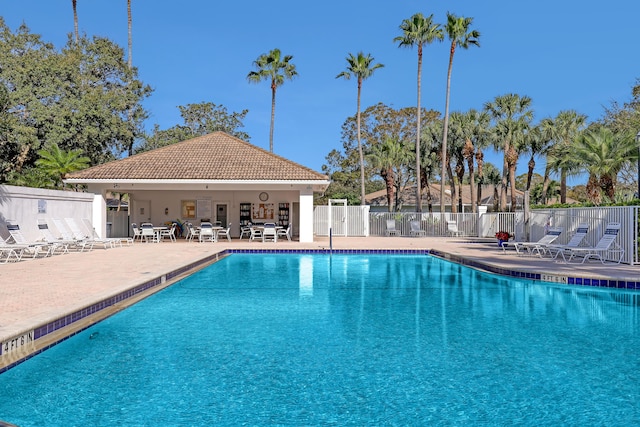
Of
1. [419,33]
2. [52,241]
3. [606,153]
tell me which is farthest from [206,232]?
[419,33]

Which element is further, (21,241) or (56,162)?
(56,162)

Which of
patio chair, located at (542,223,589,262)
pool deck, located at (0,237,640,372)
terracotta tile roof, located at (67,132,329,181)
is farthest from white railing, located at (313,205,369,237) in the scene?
patio chair, located at (542,223,589,262)

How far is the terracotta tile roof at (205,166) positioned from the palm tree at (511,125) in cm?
1819

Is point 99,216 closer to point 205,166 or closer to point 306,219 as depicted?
point 205,166

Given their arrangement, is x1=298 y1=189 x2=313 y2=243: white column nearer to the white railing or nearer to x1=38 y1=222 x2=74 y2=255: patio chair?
the white railing

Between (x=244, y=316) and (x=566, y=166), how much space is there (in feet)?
78.7

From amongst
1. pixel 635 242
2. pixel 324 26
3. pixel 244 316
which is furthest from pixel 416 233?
pixel 244 316

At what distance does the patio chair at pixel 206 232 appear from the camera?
20.5m

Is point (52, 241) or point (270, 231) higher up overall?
point (270, 231)

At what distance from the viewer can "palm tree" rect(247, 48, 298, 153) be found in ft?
112

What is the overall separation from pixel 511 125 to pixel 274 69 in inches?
658

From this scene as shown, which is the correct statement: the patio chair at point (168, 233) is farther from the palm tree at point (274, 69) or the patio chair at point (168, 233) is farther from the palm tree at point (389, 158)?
the palm tree at point (389, 158)

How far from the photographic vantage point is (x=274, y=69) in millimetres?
34125

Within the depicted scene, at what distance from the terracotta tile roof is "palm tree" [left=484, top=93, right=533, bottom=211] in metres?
18.2
